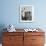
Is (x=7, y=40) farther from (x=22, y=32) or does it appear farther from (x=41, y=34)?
(x=41, y=34)

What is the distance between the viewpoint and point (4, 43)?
358 cm

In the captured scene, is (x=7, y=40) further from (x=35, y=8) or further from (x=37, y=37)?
(x=35, y=8)

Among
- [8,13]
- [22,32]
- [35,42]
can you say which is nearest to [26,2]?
[8,13]

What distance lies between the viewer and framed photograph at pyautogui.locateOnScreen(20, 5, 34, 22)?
403 centimetres

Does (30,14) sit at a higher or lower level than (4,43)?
higher

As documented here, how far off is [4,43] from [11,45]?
0.69 feet

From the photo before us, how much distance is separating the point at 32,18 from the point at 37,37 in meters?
0.76

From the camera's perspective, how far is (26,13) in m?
4.06

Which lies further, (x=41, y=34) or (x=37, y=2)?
(x=37, y=2)

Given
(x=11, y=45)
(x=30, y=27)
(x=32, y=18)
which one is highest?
(x=32, y=18)

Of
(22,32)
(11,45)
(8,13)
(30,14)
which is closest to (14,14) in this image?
(8,13)

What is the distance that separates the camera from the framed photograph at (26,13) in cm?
403

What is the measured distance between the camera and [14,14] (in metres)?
4.08

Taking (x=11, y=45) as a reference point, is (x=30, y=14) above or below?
above
